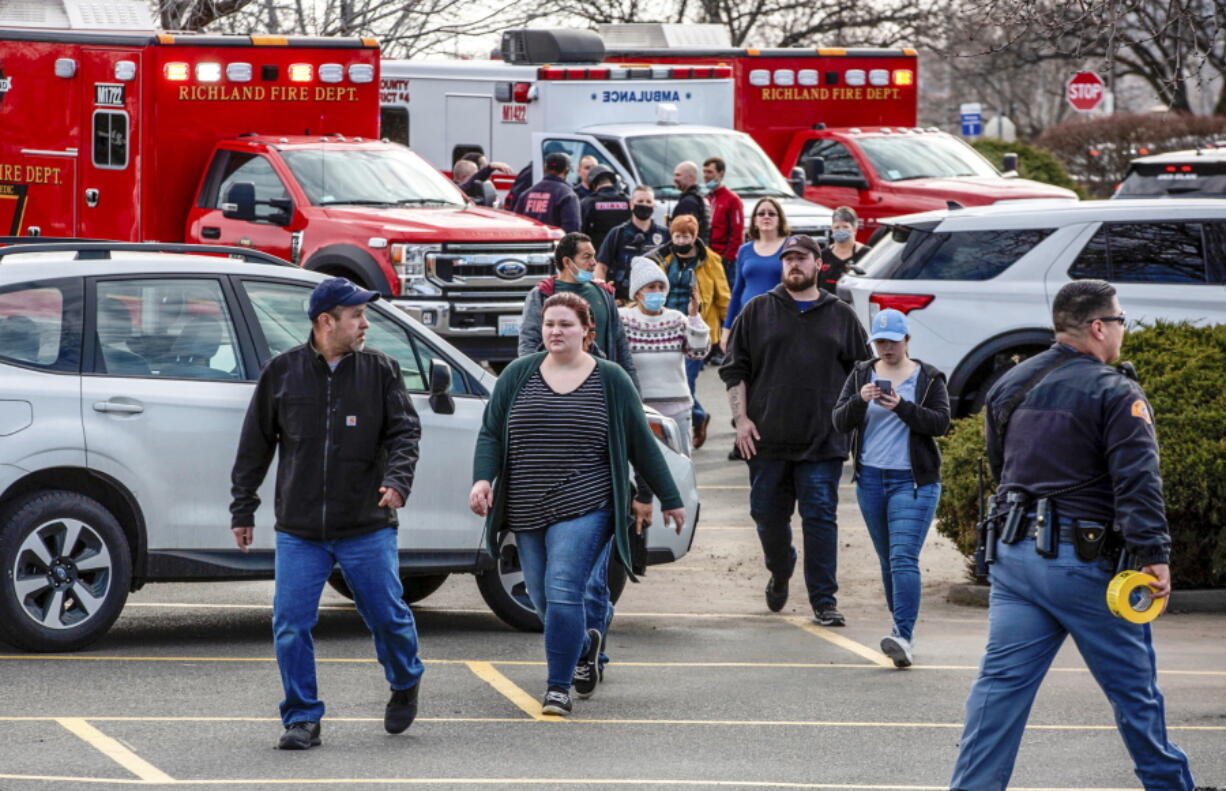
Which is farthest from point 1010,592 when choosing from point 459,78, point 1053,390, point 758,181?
point 459,78

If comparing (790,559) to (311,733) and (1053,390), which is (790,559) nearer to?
(311,733)

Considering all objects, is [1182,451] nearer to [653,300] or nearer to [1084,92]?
[653,300]

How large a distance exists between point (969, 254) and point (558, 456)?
695cm

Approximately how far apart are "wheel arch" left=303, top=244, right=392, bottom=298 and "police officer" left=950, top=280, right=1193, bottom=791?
10174mm

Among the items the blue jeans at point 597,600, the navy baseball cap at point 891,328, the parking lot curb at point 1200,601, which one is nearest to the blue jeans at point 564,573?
the blue jeans at point 597,600

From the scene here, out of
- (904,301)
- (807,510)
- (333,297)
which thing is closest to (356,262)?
(904,301)

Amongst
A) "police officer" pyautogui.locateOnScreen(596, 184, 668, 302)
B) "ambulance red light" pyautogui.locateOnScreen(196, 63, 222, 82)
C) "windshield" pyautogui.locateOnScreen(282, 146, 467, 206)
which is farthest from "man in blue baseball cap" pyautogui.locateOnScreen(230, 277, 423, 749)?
"ambulance red light" pyautogui.locateOnScreen(196, 63, 222, 82)

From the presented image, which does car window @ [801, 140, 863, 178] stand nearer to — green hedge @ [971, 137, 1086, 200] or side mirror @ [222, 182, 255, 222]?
green hedge @ [971, 137, 1086, 200]

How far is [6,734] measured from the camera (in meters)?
7.25

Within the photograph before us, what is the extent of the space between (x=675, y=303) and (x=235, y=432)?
586 cm

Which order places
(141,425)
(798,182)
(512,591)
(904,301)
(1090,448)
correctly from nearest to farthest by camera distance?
(1090,448), (141,425), (512,591), (904,301), (798,182)

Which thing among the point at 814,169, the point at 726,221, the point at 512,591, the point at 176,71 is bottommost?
the point at 512,591

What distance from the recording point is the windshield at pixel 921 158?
72.3 ft

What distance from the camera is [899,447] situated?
8930mm
